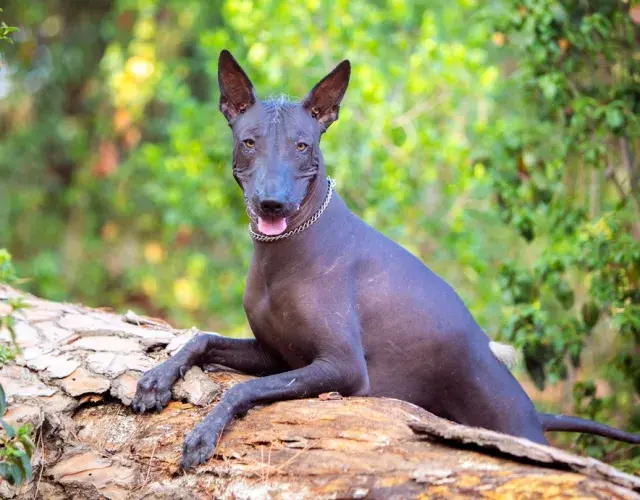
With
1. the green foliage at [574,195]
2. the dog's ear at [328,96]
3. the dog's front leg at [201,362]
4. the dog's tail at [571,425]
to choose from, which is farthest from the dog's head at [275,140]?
the green foliage at [574,195]

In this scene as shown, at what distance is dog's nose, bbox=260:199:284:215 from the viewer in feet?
13.7

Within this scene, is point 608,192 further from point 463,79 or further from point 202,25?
point 202,25

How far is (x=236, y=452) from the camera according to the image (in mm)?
4023

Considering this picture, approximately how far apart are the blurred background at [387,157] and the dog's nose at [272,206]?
5.16 feet

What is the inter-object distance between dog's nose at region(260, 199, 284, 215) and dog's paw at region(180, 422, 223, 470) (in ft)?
3.49

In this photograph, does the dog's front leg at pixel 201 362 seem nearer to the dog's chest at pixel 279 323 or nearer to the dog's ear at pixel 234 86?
the dog's chest at pixel 279 323

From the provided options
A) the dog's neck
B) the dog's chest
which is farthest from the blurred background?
the dog's chest

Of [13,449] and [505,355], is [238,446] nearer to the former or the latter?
→ [13,449]

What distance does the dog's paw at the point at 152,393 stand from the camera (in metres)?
4.38

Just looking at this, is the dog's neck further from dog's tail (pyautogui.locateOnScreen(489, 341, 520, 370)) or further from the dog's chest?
dog's tail (pyautogui.locateOnScreen(489, 341, 520, 370))

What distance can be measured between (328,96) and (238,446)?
1.87 meters

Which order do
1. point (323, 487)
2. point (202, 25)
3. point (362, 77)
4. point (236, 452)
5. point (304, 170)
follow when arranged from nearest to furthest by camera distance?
point (323, 487) < point (236, 452) < point (304, 170) < point (362, 77) < point (202, 25)

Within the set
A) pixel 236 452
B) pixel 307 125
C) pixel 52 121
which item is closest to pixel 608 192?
pixel 307 125

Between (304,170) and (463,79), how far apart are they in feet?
15.1
